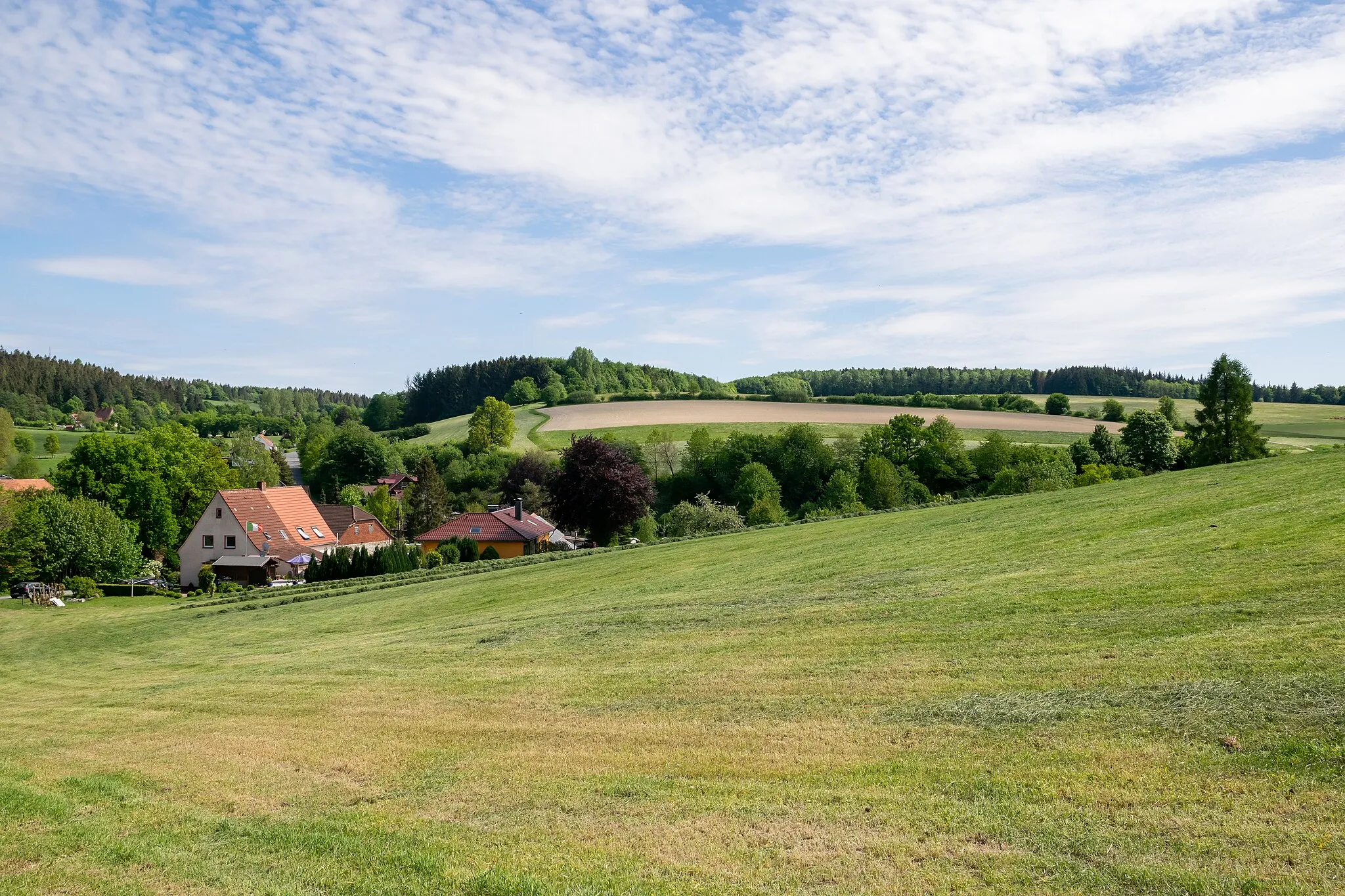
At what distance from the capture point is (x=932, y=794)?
29.2 ft

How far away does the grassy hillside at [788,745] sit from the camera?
304 inches

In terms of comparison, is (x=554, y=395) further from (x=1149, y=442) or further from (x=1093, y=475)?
(x=1093, y=475)

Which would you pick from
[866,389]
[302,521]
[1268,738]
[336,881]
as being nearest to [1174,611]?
[1268,738]

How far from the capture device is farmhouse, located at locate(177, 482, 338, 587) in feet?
213

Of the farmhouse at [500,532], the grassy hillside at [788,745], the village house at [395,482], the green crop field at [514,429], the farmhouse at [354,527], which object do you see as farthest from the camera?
the green crop field at [514,429]

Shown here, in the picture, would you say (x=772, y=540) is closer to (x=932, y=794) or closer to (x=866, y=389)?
(x=932, y=794)

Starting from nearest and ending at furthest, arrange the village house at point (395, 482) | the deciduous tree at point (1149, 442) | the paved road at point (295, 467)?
the deciduous tree at point (1149, 442)
the village house at point (395, 482)
the paved road at point (295, 467)

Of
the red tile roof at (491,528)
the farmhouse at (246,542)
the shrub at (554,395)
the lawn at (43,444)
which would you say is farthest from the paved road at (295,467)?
the red tile roof at (491,528)

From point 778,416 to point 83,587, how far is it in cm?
7281

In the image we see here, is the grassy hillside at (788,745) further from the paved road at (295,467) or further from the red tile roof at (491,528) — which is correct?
the paved road at (295,467)

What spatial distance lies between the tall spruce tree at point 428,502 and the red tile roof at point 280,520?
1350 cm

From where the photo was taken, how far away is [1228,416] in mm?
64688

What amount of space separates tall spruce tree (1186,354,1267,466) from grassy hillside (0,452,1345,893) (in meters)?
46.0

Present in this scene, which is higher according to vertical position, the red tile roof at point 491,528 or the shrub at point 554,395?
the shrub at point 554,395
